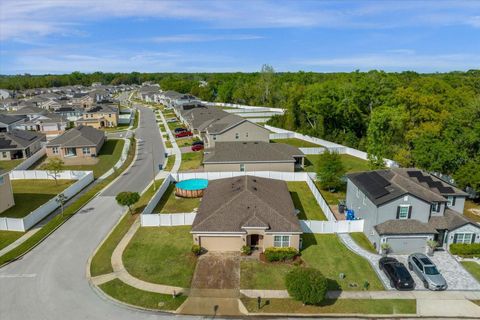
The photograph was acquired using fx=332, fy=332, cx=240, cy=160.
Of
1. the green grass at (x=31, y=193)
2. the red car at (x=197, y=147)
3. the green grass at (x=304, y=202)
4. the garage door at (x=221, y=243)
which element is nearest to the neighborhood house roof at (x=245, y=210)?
the garage door at (x=221, y=243)

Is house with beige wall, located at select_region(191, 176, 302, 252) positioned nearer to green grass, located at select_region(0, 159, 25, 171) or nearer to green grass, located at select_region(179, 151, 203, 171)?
green grass, located at select_region(179, 151, 203, 171)

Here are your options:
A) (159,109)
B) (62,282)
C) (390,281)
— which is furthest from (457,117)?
(159,109)

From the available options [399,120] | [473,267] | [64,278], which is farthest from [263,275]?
[399,120]

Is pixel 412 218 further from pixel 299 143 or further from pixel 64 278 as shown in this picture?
pixel 299 143

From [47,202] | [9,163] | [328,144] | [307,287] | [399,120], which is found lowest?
[9,163]

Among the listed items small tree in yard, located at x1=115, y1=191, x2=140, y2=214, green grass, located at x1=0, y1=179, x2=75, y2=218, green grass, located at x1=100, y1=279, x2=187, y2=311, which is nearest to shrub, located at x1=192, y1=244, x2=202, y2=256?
green grass, located at x1=100, y1=279, x2=187, y2=311

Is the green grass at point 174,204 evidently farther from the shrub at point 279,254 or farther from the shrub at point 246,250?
the shrub at point 279,254

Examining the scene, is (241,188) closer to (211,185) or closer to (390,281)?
(211,185)
